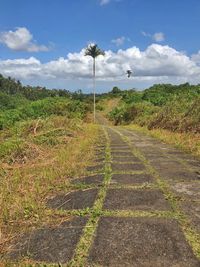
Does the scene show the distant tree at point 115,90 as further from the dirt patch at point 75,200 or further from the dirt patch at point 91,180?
the dirt patch at point 75,200

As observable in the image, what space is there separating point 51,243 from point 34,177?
2.73 m

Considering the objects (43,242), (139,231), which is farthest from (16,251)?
(139,231)

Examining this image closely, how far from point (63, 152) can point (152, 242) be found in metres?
5.40

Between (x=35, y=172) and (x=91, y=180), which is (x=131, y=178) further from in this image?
(x=35, y=172)

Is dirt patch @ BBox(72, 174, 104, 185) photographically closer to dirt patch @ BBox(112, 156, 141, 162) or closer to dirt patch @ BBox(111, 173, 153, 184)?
dirt patch @ BBox(111, 173, 153, 184)

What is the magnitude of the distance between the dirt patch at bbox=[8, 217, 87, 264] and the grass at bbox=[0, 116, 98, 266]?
0.15 meters

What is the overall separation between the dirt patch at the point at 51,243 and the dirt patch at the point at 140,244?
0.77 feet

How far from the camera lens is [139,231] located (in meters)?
3.63

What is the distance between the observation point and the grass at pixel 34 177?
4.11 metres

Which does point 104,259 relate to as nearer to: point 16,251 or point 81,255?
point 81,255

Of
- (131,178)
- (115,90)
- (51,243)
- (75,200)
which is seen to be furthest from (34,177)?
(115,90)

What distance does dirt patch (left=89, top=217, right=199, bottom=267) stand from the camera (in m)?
3.03

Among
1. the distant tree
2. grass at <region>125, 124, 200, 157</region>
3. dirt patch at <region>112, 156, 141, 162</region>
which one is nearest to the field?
grass at <region>125, 124, 200, 157</region>

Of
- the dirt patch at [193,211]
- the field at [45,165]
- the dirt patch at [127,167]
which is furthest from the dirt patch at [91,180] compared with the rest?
the dirt patch at [193,211]
